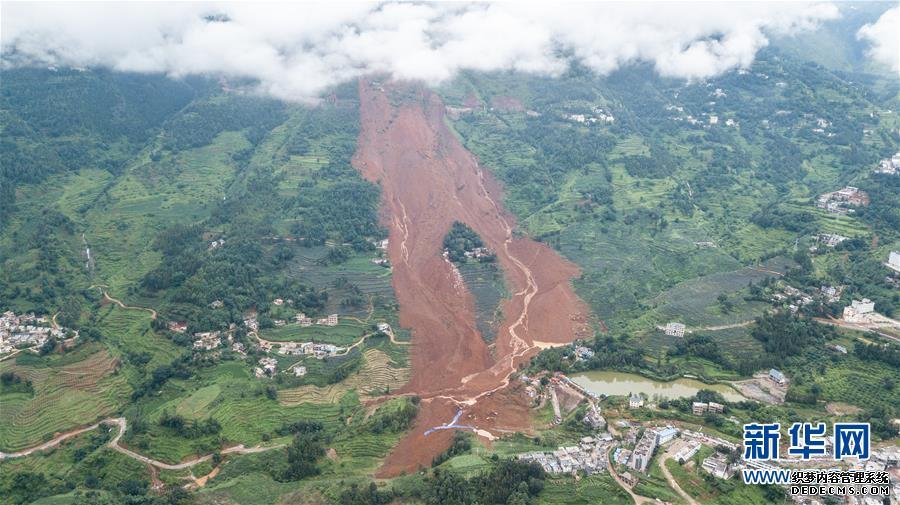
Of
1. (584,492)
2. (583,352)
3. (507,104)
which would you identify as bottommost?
(584,492)

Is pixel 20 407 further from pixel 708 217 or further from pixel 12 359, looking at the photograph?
pixel 708 217

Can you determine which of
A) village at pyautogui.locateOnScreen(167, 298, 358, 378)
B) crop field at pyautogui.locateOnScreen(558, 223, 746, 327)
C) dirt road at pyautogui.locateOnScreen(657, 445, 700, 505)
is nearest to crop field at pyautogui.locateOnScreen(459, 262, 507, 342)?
crop field at pyautogui.locateOnScreen(558, 223, 746, 327)

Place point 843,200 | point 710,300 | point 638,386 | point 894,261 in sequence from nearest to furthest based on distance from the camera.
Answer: point 638,386, point 710,300, point 894,261, point 843,200

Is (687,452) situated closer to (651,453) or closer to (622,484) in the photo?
(651,453)

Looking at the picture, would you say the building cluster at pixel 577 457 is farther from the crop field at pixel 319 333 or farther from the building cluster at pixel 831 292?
the building cluster at pixel 831 292

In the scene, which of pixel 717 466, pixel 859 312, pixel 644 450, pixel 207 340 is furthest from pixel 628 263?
pixel 207 340

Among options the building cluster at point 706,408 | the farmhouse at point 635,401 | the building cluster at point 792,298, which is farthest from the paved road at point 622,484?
the building cluster at point 792,298
